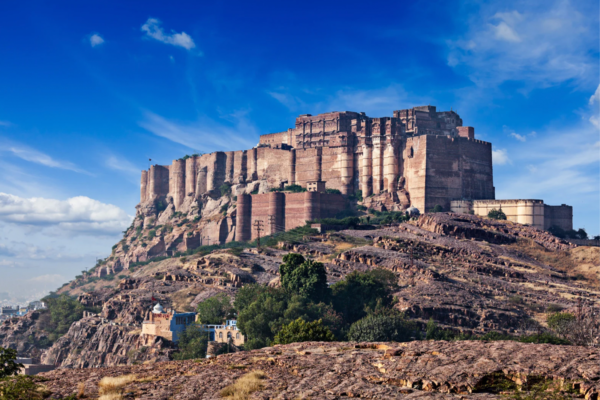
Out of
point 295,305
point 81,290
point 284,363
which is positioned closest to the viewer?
point 284,363

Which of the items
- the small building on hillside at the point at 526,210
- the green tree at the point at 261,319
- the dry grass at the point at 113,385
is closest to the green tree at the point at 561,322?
the green tree at the point at 261,319

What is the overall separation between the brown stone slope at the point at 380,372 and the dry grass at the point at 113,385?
9.5 inches

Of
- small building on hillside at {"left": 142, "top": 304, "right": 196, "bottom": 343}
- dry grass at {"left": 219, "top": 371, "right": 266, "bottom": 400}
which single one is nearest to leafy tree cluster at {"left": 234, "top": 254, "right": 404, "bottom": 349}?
small building on hillside at {"left": 142, "top": 304, "right": 196, "bottom": 343}

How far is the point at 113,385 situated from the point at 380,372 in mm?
7051

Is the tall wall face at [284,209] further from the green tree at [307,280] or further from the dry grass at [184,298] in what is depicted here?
the green tree at [307,280]

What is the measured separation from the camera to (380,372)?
609 inches

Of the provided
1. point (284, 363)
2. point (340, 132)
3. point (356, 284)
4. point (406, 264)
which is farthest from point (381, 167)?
point (284, 363)

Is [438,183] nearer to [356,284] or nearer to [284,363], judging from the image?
[356,284]

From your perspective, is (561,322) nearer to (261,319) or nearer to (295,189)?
(261,319)

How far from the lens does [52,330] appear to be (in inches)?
2985

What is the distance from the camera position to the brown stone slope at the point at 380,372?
1395 centimetres

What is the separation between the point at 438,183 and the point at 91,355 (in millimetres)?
52057

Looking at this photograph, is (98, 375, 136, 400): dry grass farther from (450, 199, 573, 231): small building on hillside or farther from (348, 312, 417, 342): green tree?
(450, 199, 573, 231): small building on hillside

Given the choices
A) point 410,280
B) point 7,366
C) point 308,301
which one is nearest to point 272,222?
point 410,280
